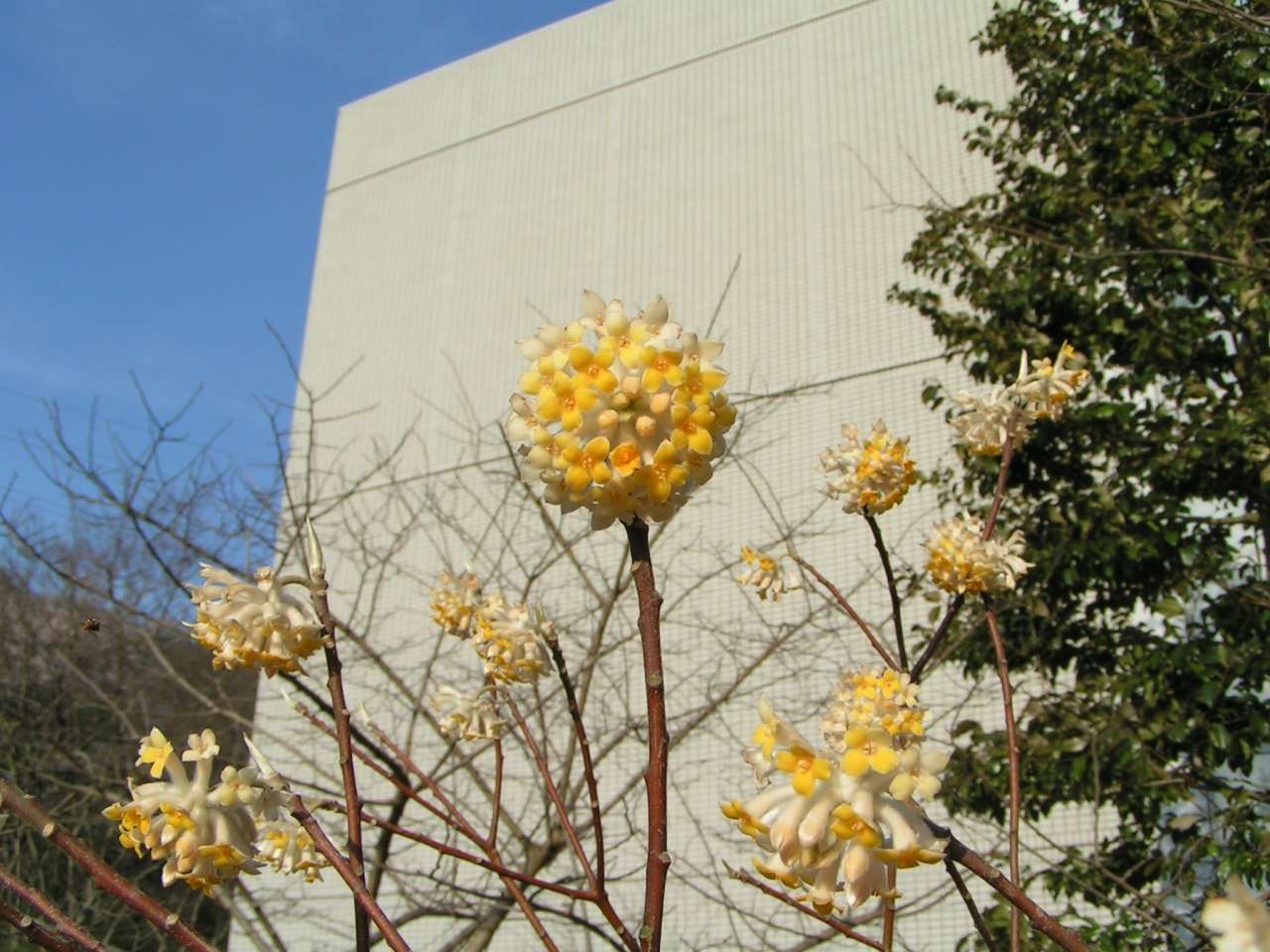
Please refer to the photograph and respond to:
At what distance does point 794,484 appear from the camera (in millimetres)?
6910

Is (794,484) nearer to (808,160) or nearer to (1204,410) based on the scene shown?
(808,160)

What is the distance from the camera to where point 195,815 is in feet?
3.06

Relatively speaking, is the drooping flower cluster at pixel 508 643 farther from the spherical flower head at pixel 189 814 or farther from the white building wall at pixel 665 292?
the white building wall at pixel 665 292

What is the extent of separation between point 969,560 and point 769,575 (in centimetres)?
38

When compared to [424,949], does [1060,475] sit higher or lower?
higher

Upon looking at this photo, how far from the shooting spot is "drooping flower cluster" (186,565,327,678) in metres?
1.15

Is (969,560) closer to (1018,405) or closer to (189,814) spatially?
(1018,405)

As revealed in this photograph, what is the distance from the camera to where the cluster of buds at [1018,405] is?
189cm

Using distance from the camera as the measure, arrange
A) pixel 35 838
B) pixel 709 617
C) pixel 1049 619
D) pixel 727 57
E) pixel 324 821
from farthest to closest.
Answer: pixel 727 57, pixel 709 617, pixel 35 838, pixel 324 821, pixel 1049 619

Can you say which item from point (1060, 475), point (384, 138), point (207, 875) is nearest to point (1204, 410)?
point (1060, 475)

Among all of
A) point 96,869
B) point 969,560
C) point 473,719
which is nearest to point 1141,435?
point 969,560

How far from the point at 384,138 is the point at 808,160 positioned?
4773mm

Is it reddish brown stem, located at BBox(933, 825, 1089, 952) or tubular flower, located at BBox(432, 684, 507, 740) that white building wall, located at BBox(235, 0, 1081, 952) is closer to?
tubular flower, located at BBox(432, 684, 507, 740)

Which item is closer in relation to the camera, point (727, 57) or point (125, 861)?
point (125, 861)
